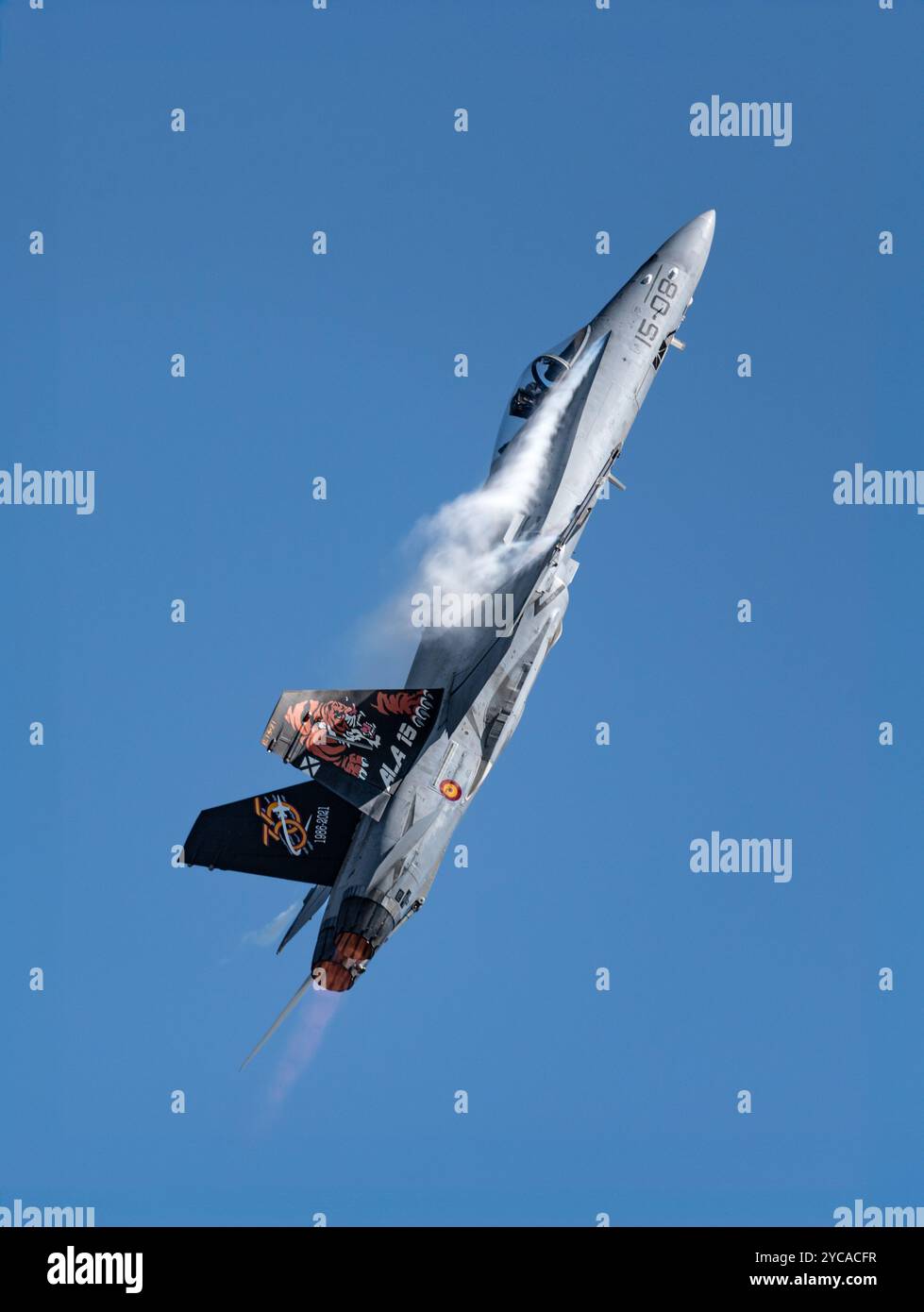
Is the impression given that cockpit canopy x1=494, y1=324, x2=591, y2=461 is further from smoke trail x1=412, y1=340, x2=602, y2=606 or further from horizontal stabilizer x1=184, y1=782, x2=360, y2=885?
horizontal stabilizer x1=184, y1=782, x2=360, y2=885

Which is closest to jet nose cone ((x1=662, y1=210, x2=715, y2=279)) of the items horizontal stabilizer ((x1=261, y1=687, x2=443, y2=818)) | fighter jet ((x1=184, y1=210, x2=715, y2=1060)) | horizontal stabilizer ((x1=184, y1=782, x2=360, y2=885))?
fighter jet ((x1=184, y1=210, x2=715, y2=1060))

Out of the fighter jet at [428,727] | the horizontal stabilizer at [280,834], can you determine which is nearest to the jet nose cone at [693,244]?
the fighter jet at [428,727]

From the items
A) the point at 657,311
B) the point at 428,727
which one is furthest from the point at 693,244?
the point at 428,727

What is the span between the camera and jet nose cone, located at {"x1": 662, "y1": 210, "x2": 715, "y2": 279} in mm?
43312

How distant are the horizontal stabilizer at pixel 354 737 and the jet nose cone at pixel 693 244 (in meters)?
12.4

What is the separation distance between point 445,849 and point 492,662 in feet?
11.9

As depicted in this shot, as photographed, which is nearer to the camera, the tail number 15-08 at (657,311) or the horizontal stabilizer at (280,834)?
the horizontal stabilizer at (280,834)

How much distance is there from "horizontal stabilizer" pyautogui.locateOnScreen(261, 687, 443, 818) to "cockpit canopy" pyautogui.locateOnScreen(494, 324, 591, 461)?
7852 millimetres

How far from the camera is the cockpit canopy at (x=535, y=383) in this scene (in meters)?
42.1

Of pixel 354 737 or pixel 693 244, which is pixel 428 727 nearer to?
pixel 354 737

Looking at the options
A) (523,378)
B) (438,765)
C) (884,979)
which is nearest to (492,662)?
(438,765)

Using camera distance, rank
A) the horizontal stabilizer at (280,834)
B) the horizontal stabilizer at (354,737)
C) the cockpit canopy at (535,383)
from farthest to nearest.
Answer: the cockpit canopy at (535,383) < the horizontal stabilizer at (280,834) < the horizontal stabilizer at (354,737)

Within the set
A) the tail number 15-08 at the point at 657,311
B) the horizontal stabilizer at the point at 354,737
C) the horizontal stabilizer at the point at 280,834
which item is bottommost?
the horizontal stabilizer at the point at 280,834

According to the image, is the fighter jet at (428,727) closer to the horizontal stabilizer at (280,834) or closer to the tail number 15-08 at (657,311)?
the horizontal stabilizer at (280,834)
